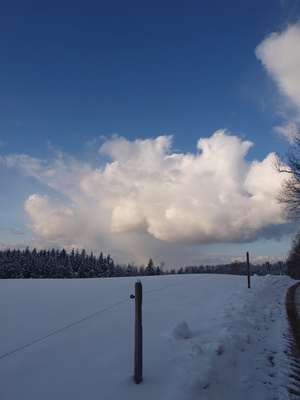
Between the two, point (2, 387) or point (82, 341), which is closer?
point (2, 387)

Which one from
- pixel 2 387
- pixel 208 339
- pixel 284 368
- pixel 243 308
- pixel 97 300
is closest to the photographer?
pixel 2 387

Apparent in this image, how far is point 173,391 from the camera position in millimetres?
3896

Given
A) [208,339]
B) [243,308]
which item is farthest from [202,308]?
[208,339]

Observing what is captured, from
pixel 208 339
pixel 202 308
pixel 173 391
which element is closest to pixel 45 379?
pixel 173 391

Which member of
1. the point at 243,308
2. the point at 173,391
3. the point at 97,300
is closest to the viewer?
the point at 173,391

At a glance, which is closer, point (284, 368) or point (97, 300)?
point (284, 368)

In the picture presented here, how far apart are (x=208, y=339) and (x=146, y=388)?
2594 millimetres

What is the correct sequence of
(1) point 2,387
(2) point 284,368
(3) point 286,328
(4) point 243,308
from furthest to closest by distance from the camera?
1. (4) point 243,308
2. (3) point 286,328
3. (2) point 284,368
4. (1) point 2,387

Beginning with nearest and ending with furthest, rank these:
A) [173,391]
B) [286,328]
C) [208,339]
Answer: [173,391] → [208,339] → [286,328]

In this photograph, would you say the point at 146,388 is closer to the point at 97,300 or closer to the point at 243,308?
the point at 243,308

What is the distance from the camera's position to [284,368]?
536 centimetres

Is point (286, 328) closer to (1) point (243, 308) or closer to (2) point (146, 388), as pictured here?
(1) point (243, 308)

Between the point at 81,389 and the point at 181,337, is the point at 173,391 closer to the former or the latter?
the point at 81,389

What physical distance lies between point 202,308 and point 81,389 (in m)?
7.29
